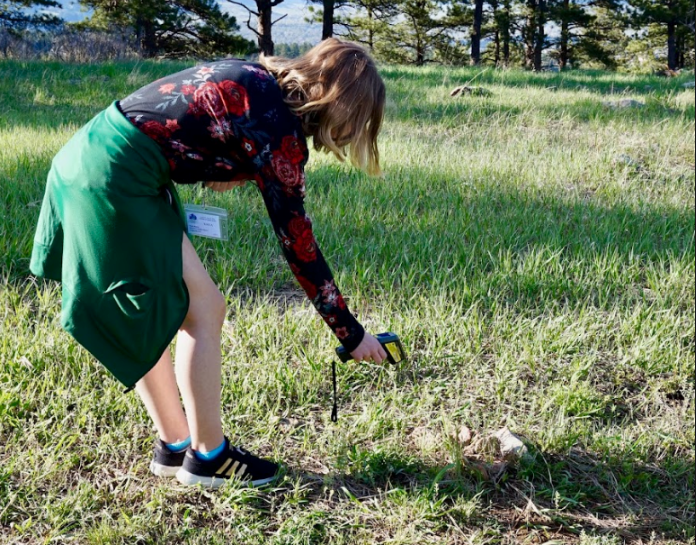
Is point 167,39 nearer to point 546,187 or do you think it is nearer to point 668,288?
point 546,187

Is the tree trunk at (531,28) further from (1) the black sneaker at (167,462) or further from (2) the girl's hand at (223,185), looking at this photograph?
(1) the black sneaker at (167,462)

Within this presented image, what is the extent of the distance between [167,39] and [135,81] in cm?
1479

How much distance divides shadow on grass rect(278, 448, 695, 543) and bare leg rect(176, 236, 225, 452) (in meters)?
0.50

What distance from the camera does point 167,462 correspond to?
2264mm

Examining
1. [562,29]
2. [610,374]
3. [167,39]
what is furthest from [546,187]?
[562,29]

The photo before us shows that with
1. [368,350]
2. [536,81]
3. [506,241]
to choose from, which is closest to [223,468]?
[368,350]

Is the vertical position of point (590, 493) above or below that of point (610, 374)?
below

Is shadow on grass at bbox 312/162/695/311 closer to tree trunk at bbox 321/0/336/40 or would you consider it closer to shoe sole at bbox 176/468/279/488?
shoe sole at bbox 176/468/279/488

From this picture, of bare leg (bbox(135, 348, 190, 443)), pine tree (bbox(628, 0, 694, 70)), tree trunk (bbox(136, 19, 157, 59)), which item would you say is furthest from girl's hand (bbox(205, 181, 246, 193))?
pine tree (bbox(628, 0, 694, 70))

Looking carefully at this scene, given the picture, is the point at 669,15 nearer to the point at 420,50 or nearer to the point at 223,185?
the point at 420,50

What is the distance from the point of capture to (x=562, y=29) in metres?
28.3

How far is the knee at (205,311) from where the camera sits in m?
1.94

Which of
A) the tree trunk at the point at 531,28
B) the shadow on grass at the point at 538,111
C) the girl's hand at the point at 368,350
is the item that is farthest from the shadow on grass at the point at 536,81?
the tree trunk at the point at 531,28

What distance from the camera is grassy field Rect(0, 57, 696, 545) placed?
2.14 m
